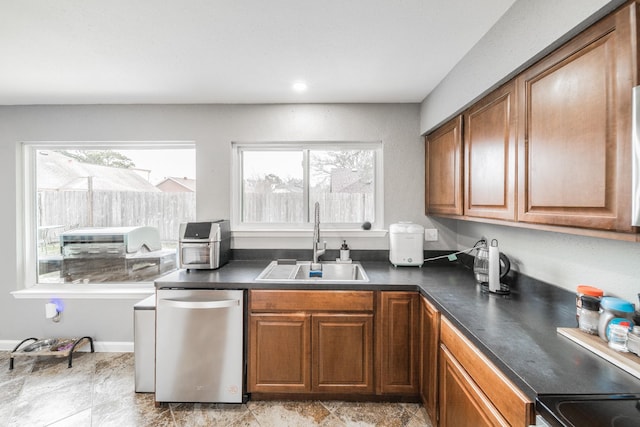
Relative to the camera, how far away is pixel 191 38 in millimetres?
Answer: 1570

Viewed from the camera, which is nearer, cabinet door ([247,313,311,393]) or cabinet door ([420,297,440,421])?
cabinet door ([420,297,440,421])

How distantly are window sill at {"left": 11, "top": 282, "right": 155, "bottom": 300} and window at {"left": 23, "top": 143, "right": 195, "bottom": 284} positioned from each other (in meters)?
0.07

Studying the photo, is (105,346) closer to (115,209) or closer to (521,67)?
(115,209)

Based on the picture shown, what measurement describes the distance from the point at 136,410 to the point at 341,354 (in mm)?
1429

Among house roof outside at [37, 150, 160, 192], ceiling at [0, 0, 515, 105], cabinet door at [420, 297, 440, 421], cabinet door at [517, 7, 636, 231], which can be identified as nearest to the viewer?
cabinet door at [517, 7, 636, 231]

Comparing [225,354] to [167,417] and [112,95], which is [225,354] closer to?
[167,417]

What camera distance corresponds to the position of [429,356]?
66.4 inches

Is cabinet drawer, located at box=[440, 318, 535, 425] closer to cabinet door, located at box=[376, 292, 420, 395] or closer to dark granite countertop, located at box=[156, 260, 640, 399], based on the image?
dark granite countertop, located at box=[156, 260, 640, 399]

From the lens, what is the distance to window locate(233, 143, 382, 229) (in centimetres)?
265

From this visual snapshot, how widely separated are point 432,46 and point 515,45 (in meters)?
0.48

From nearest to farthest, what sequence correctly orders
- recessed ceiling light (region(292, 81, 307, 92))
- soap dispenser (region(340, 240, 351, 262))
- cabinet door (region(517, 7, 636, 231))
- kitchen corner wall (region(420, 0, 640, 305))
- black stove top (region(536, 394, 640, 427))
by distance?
black stove top (region(536, 394, 640, 427)), cabinet door (region(517, 7, 636, 231)), kitchen corner wall (region(420, 0, 640, 305)), recessed ceiling light (region(292, 81, 307, 92)), soap dispenser (region(340, 240, 351, 262))

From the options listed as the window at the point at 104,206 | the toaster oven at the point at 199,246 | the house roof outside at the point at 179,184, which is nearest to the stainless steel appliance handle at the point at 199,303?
the toaster oven at the point at 199,246

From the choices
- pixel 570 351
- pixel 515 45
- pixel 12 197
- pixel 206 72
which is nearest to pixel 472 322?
pixel 570 351

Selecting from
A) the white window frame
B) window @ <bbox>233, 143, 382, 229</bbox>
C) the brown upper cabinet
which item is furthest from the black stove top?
the white window frame
